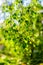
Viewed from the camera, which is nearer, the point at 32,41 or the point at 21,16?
the point at 21,16

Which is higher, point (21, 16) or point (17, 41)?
point (21, 16)

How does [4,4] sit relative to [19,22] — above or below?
above

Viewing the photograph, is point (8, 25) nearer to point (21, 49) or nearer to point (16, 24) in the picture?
point (16, 24)

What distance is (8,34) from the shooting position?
5.87 meters

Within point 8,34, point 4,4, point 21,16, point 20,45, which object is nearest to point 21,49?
point 20,45

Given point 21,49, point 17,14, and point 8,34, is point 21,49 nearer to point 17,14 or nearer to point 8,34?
point 8,34

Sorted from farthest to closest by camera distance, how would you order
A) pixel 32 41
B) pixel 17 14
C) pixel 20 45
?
pixel 32 41 < pixel 20 45 < pixel 17 14

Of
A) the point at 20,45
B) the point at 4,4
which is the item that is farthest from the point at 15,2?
the point at 20,45

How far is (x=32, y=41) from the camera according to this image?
257 inches

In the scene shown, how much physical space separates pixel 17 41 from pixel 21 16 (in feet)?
2.50

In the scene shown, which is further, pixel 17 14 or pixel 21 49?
pixel 21 49

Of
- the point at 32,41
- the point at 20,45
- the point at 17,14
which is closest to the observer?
the point at 17,14

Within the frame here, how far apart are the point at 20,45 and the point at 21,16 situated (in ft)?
2.96

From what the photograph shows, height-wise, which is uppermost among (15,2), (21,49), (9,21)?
(15,2)
